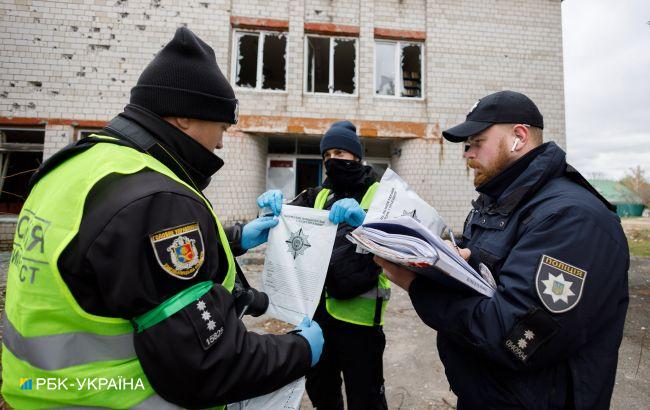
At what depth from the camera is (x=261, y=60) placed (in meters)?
7.93

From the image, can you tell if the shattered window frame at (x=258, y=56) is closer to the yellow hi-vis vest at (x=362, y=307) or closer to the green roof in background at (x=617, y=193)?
the yellow hi-vis vest at (x=362, y=307)

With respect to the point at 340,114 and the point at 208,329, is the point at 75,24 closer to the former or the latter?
the point at 340,114

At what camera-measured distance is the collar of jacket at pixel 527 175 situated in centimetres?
121

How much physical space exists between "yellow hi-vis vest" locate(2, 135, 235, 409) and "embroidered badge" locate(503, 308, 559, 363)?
3.06 feet

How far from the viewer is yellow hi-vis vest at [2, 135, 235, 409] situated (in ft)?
2.53

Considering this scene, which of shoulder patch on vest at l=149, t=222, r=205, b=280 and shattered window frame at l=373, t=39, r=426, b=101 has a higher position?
shattered window frame at l=373, t=39, r=426, b=101

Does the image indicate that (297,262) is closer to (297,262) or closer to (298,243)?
(297,262)

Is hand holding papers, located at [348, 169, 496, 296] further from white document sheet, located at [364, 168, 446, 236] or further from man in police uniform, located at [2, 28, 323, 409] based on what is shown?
man in police uniform, located at [2, 28, 323, 409]

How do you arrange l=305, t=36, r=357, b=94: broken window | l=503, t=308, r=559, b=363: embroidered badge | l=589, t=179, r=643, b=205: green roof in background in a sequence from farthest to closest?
l=589, t=179, r=643, b=205: green roof in background
l=305, t=36, r=357, b=94: broken window
l=503, t=308, r=559, b=363: embroidered badge

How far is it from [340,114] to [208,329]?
25.0 ft

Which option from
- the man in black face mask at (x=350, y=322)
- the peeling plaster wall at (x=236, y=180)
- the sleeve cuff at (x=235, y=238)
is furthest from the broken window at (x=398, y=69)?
the sleeve cuff at (x=235, y=238)

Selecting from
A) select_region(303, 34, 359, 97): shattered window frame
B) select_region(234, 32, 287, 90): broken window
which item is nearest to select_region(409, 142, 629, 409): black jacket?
select_region(303, 34, 359, 97): shattered window frame

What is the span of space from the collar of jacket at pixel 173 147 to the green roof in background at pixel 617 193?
1880 inches

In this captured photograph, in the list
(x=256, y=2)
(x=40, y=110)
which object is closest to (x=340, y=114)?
(x=256, y=2)
